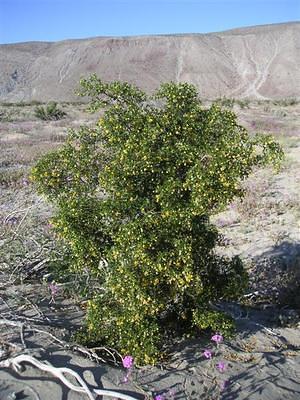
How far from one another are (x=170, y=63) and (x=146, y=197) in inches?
3324

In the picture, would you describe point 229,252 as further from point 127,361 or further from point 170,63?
point 170,63

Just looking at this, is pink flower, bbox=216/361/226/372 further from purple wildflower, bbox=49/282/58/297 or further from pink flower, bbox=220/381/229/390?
purple wildflower, bbox=49/282/58/297

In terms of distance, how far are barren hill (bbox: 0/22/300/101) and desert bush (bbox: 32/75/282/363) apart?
70.4 meters

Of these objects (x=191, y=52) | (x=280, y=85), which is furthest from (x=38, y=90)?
(x=280, y=85)

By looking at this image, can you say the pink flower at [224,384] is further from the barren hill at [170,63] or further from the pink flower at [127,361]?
the barren hill at [170,63]

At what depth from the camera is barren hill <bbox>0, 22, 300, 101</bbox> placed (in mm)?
78188

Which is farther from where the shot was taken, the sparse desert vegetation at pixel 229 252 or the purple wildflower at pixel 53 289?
the sparse desert vegetation at pixel 229 252

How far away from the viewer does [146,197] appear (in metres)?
5.36

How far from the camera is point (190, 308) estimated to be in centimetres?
606

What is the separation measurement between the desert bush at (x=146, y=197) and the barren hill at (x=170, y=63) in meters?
70.4

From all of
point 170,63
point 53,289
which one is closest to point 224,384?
point 53,289

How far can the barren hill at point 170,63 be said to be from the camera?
78188mm

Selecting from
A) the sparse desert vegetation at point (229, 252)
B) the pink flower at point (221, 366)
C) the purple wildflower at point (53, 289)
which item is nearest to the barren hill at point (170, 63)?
the sparse desert vegetation at point (229, 252)

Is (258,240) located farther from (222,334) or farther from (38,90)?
(38,90)
